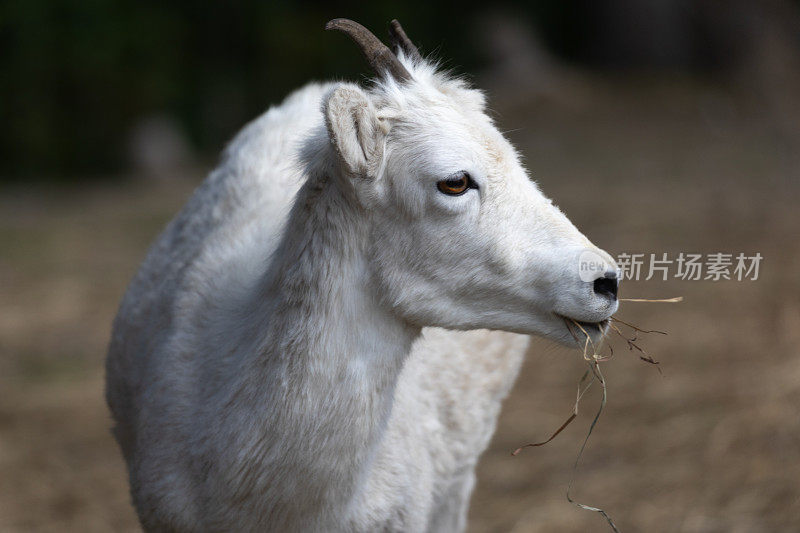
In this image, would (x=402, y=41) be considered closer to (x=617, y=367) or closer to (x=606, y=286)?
(x=606, y=286)

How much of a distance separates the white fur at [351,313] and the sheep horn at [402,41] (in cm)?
7

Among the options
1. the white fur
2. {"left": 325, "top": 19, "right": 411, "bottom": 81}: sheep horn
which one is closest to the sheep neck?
the white fur

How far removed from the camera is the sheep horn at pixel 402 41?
2.99m

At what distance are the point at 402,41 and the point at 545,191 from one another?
21.4 feet

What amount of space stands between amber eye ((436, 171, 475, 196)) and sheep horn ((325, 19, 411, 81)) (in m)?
0.38

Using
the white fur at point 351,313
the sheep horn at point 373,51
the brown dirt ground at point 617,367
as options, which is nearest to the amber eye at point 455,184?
the white fur at point 351,313

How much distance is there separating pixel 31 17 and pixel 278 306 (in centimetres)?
942

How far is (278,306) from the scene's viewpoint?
271 centimetres

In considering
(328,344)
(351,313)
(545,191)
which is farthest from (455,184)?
(545,191)

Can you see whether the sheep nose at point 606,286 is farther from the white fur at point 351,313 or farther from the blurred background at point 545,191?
the blurred background at point 545,191

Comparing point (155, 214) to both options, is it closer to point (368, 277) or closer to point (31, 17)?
point (31, 17)

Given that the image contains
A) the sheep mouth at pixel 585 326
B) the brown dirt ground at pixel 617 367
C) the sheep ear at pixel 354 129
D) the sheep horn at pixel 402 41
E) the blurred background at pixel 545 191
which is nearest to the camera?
the sheep ear at pixel 354 129

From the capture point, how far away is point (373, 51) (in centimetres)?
271

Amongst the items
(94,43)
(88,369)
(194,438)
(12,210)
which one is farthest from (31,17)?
(194,438)
